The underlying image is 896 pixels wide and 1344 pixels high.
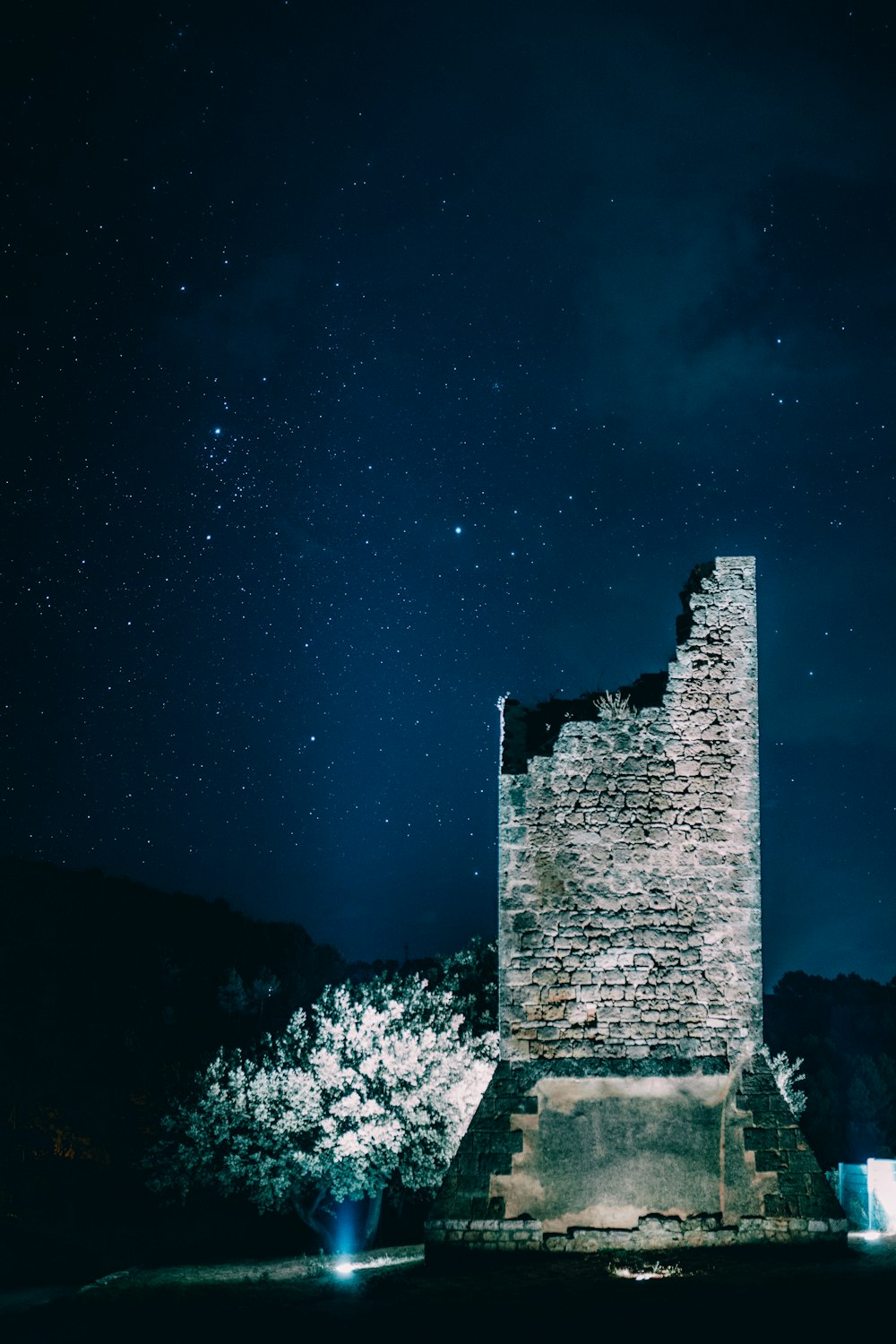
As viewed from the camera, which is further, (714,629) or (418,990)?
(418,990)

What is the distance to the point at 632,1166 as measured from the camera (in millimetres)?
9844

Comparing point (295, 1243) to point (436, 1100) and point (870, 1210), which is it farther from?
point (870, 1210)

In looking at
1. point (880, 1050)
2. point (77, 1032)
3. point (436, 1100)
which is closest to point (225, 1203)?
point (77, 1032)

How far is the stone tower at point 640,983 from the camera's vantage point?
9.67m

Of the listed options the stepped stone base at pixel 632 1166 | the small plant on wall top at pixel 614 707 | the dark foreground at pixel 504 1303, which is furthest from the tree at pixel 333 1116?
the small plant on wall top at pixel 614 707

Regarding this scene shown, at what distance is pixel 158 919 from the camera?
36594 millimetres

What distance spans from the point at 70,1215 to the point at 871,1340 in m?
24.9

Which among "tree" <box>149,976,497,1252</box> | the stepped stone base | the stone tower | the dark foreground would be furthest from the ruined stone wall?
"tree" <box>149,976,497,1252</box>

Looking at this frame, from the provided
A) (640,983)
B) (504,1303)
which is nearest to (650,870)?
(640,983)

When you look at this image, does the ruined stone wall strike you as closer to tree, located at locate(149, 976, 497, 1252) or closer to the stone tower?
the stone tower

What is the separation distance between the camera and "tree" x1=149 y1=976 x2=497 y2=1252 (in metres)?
15.5

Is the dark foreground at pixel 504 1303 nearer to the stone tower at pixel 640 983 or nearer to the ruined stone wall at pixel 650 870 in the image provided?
the stone tower at pixel 640 983

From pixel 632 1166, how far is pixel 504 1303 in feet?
7.24

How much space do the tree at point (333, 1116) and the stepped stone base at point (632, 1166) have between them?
597 centimetres
